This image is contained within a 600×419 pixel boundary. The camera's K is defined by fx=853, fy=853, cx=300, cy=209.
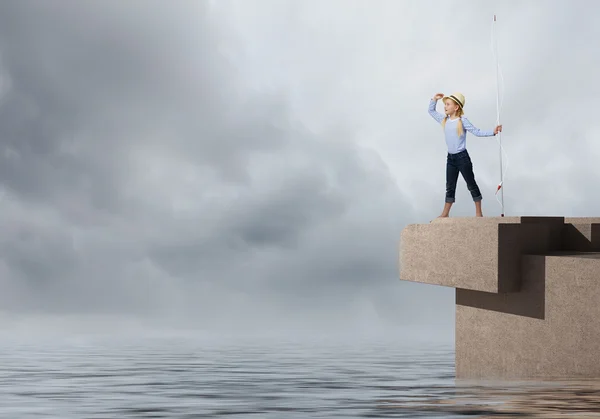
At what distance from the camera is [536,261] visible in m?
11.1

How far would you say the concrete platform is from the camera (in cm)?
1048

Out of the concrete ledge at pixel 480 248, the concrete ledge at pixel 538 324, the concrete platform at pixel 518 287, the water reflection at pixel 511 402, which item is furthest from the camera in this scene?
the concrete ledge at pixel 480 248

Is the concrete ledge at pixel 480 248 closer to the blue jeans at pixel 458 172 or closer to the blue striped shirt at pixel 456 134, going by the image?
the blue jeans at pixel 458 172

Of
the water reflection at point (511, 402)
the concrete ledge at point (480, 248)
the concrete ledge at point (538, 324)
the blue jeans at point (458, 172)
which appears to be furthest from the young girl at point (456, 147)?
the water reflection at point (511, 402)

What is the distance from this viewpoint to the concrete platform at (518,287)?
1048 cm

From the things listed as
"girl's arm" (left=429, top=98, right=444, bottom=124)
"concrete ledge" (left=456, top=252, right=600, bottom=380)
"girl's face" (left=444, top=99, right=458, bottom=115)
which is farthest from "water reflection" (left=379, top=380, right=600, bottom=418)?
"girl's arm" (left=429, top=98, right=444, bottom=124)

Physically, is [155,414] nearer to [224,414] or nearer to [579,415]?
[224,414]

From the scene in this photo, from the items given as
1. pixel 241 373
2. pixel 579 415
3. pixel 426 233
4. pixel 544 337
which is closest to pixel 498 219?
pixel 426 233

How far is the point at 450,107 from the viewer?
1346 centimetres

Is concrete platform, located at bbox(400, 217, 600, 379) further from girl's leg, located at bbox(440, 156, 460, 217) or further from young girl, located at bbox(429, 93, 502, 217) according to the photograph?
young girl, located at bbox(429, 93, 502, 217)

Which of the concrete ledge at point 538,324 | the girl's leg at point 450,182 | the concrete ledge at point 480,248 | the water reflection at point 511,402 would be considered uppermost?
the girl's leg at point 450,182

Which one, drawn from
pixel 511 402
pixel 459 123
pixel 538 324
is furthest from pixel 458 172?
pixel 511 402

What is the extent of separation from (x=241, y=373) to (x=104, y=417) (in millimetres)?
8267

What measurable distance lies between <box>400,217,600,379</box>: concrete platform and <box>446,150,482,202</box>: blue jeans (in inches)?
29.3
